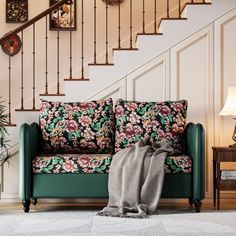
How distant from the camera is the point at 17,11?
7078 millimetres

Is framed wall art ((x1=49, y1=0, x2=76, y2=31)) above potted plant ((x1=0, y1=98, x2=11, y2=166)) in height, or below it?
above

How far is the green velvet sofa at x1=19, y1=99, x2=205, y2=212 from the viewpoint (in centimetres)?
493

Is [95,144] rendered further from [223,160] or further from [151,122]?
[223,160]

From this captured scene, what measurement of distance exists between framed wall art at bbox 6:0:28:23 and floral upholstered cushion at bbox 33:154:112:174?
2.67m

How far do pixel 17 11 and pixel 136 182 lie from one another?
3216 millimetres

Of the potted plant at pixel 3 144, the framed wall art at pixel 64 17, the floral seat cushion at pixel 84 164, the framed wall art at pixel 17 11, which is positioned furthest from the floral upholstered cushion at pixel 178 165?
the framed wall art at pixel 17 11

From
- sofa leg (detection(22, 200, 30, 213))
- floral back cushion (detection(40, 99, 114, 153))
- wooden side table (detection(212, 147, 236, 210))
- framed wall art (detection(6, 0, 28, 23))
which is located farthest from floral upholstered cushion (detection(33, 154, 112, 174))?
framed wall art (detection(6, 0, 28, 23))

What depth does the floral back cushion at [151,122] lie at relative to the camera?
533 cm

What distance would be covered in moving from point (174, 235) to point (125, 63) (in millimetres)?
2401

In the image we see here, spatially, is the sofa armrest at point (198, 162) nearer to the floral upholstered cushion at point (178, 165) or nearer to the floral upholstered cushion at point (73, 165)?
the floral upholstered cushion at point (178, 165)

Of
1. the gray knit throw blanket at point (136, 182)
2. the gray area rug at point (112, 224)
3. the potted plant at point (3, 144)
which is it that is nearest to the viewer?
the gray area rug at point (112, 224)

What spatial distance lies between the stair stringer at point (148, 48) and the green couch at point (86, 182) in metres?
1.08

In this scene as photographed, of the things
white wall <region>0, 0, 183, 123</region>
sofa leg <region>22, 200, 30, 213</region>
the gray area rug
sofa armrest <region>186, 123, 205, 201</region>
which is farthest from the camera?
white wall <region>0, 0, 183, 123</region>

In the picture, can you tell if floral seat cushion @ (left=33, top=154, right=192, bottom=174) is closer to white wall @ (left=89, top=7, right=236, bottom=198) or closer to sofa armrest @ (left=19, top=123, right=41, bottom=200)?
sofa armrest @ (left=19, top=123, right=41, bottom=200)
